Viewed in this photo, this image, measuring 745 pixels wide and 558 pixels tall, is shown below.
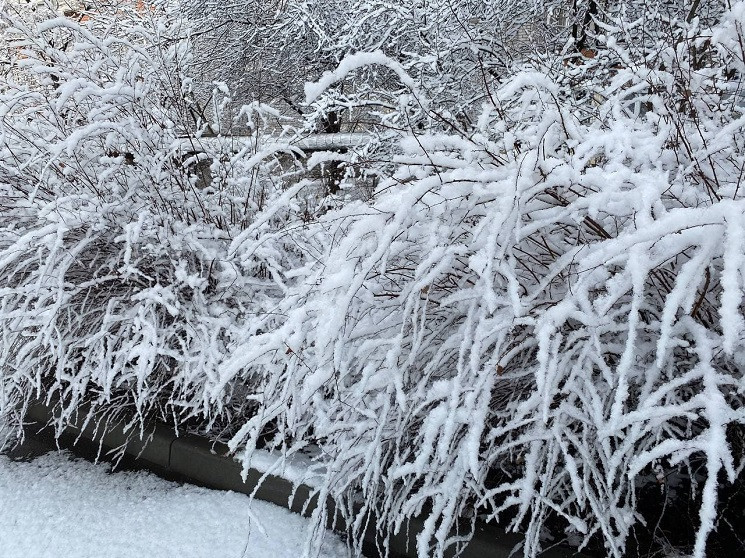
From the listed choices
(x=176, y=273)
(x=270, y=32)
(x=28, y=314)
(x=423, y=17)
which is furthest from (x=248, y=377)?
(x=270, y=32)

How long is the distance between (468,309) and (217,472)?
1.17 metres

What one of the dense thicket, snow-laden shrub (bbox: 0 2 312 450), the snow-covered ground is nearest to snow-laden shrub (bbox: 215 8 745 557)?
the dense thicket

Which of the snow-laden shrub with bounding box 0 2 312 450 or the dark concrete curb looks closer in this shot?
the dark concrete curb

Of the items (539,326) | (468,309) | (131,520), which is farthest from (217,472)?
(539,326)

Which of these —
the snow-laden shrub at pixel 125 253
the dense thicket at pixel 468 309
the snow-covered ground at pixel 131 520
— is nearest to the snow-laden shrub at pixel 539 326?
the dense thicket at pixel 468 309

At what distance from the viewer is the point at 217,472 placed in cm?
224

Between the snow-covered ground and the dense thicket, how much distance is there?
0.76 ft

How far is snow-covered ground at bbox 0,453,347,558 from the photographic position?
1.94 meters

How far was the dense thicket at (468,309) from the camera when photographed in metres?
1.36

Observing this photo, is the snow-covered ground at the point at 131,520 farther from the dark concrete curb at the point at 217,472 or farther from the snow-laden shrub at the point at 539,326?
the snow-laden shrub at the point at 539,326

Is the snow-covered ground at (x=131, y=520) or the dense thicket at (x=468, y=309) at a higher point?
the dense thicket at (x=468, y=309)

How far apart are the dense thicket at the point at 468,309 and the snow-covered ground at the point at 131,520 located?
0.23 metres

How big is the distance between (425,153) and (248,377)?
1.25m

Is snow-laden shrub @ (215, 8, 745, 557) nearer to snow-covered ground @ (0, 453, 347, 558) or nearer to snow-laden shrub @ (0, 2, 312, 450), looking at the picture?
snow-covered ground @ (0, 453, 347, 558)
